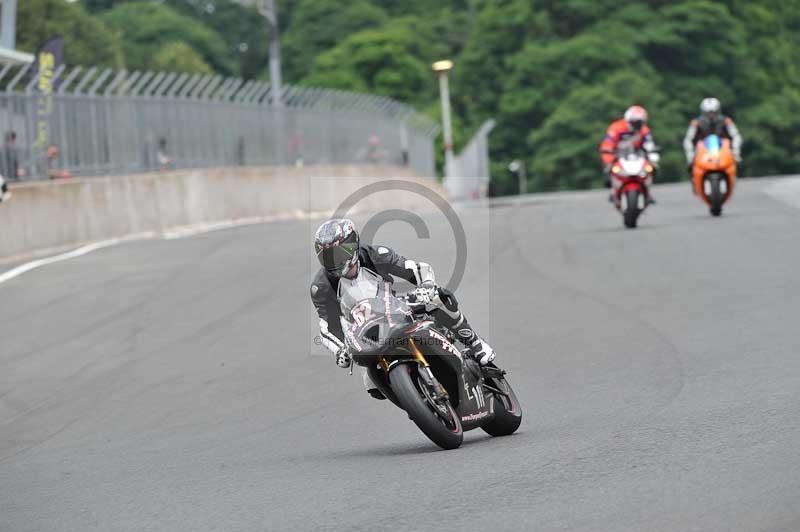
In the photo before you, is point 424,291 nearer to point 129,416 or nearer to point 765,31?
point 129,416

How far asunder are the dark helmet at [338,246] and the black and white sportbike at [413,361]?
0.15m

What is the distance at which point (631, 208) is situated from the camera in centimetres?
2253

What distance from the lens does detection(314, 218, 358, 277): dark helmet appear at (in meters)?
8.02

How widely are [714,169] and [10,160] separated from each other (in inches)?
399

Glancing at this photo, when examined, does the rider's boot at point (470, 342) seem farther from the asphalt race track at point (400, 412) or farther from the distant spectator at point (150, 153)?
the distant spectator at point (150, 153)

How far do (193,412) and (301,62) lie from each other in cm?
8851

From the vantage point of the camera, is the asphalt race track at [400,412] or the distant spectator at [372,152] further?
the distant spectator at [372,152]

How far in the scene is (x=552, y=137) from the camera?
7131 cm

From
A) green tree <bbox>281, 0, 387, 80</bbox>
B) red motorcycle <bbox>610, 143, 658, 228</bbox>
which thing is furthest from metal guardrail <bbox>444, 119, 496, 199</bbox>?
green tree <bbox>281, 0, 387, 80</bbox>

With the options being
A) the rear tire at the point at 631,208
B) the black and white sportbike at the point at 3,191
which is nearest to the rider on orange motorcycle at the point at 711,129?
the rear tire at the point at 631,208

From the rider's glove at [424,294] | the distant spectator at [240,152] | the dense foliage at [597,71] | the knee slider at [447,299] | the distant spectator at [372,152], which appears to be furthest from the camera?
the dense foliage at [597,71]

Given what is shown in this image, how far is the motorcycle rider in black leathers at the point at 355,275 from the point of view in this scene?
8.08 m

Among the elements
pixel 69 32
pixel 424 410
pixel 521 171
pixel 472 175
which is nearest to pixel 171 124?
pixel 424 410

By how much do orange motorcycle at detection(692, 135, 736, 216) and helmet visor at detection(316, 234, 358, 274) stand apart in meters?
15.6
